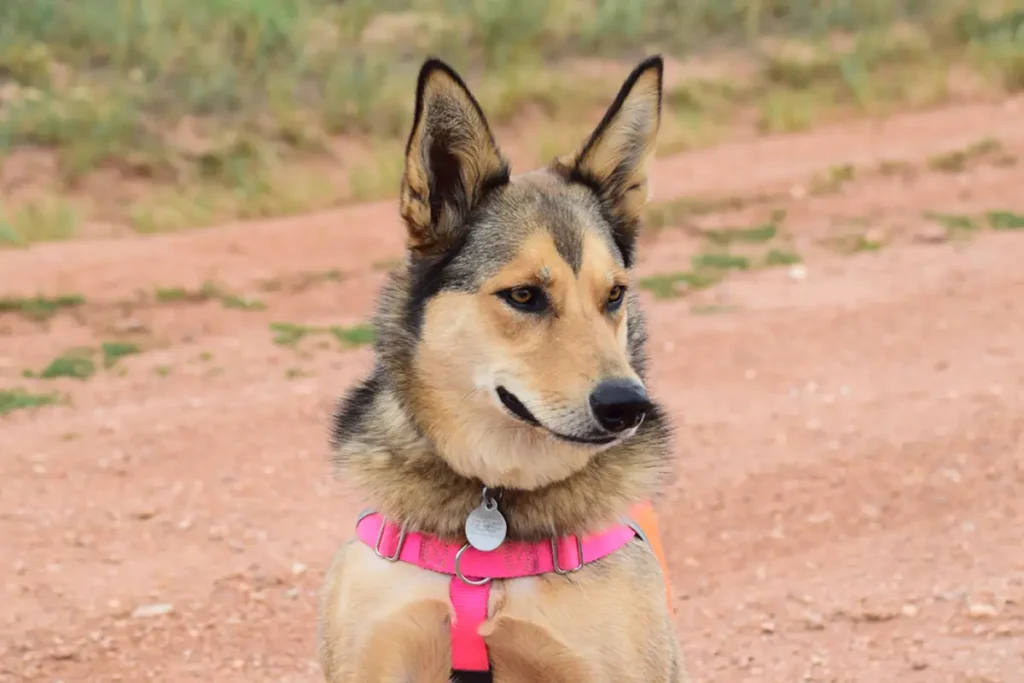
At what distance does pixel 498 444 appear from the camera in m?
3.41

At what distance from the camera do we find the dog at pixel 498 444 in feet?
10.6

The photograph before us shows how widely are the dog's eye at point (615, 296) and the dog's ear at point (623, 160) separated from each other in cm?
28

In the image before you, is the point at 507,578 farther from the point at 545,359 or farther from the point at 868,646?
the point at 868,646

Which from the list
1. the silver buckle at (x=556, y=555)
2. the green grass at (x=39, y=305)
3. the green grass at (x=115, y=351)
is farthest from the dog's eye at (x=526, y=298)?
the green grass at (x=39, y=305)

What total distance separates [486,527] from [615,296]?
0.82 m

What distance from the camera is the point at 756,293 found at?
967 centimetres

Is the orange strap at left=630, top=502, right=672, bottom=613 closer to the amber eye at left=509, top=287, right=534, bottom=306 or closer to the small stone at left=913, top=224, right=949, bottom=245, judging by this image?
the amber eye at left=509, top=287, right=534, bottom=306

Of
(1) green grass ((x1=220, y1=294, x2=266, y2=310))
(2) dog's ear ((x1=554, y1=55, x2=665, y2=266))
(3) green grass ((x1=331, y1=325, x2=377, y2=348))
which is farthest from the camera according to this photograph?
(1) green grass ((x1=220, y1=294, x2=266, y2=310))

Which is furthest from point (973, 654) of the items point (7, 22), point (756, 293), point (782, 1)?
point (782, 1)

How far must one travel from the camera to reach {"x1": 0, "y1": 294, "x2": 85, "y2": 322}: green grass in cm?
887

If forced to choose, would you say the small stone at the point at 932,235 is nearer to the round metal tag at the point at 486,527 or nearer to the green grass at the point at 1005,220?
the green grass at the point at 1005,220

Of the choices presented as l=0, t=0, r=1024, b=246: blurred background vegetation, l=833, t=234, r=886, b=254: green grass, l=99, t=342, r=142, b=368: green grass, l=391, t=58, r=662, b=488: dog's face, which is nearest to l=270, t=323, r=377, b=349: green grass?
l=99, t=342, r=142, b=368: green grass

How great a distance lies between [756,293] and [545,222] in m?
6.40

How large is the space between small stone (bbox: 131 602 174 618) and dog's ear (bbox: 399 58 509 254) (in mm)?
2342
